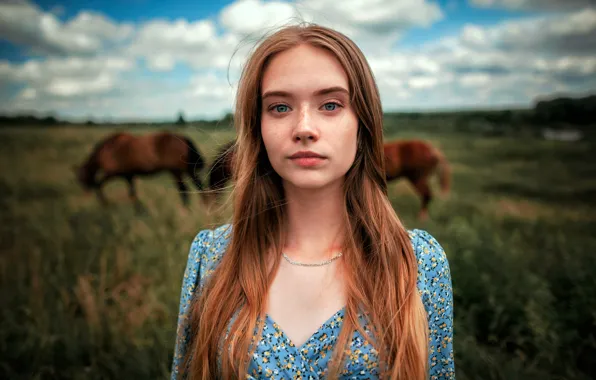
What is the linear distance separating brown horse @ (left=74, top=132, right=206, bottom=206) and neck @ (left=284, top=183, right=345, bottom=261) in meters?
3.56

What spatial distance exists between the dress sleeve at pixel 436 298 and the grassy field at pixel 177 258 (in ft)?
2.38

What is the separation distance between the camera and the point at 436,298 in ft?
3.67

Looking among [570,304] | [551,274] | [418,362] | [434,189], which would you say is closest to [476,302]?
[570,304]

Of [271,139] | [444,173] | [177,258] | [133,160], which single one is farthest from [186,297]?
[133,160]

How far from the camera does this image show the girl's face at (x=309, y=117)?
100 centimetres

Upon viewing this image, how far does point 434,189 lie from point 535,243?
1404 mm

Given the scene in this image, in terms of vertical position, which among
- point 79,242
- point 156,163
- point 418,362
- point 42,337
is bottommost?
point 42,337

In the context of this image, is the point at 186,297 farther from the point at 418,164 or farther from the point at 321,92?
the point at 418,164

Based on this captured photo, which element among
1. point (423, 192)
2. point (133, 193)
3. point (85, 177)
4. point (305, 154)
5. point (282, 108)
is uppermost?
point (282, 108)

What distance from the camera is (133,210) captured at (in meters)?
4.45

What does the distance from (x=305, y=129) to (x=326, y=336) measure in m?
0.56

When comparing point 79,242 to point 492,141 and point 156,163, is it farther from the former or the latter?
point 492,141

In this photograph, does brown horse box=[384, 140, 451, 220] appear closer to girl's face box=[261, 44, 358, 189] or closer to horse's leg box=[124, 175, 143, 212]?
horse's leg box=[124, 175, 143, 212]

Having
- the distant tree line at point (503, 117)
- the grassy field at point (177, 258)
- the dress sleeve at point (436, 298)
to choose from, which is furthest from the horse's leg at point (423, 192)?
the dress sleeve at point (436, 298)
